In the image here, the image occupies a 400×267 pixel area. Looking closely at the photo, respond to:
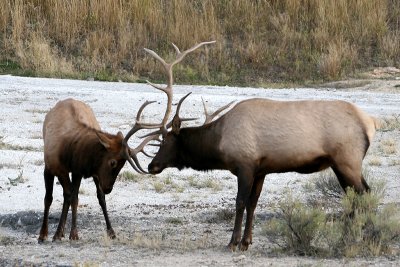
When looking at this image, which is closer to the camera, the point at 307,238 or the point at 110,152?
the point at 307,238

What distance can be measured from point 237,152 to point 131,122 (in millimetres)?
8393

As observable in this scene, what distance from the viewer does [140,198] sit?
1396 cm

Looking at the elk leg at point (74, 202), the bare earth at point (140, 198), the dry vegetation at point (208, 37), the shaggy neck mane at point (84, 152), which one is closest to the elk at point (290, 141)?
the bare earth at point (140, 198)

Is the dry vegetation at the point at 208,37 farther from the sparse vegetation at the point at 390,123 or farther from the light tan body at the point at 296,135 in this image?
the light tan body at the point at 296,135

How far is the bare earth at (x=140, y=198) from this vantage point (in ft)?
33.7

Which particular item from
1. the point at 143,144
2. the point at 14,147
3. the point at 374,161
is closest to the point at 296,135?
the point at 143,144

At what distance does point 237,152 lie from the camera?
1038 centimetres

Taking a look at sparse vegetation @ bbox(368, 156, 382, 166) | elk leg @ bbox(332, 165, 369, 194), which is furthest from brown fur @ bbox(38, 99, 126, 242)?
sparse vegetation @ bbox(368, 156, 382, 166)

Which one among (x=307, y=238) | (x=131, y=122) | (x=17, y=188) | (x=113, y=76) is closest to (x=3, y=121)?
(x=131, y=122)

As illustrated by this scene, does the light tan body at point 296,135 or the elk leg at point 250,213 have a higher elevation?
the light tan body at point 296,135

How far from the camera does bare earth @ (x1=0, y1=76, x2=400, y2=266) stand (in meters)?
10.3

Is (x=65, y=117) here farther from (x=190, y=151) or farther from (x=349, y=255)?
(x=349, y=255)

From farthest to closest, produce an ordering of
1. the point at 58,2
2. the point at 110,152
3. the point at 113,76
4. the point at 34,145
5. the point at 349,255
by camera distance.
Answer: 1. the point at 58,2
2. the point at 113,76
3. the point at 34,145
4. the point at 110,152
5. the point at 349,255

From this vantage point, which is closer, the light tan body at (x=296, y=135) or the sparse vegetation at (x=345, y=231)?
the sparse vegetation at (x=345, y=231)
